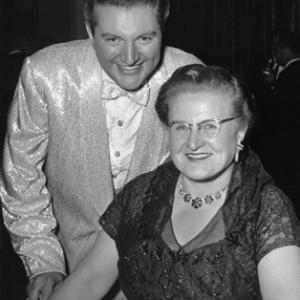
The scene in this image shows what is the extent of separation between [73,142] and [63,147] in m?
0.05

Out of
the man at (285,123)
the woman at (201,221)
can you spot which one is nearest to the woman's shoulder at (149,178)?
the woman at (201,221)

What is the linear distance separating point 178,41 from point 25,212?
17.6 ft

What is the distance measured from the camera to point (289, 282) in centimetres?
185

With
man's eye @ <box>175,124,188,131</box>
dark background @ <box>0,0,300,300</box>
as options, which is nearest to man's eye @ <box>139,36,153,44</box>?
man's eye @ <box>175,124,188,131</box>

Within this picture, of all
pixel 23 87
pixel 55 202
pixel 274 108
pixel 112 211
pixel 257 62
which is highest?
pixel 23 87

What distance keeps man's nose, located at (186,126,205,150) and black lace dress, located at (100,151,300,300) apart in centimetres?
16

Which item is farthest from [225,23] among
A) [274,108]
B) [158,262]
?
[158,262]

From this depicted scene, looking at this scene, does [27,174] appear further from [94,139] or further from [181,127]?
[181,127]

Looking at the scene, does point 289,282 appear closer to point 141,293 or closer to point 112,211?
point 141,293

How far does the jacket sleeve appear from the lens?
2484 millimetres

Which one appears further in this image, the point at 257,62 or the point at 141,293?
the point at 257,62

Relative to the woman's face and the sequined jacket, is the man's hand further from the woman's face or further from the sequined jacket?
the woman's face

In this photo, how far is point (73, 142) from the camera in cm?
255

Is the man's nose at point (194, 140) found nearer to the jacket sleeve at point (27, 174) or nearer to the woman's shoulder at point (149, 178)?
the woman's shoulder at point (149, 178)
